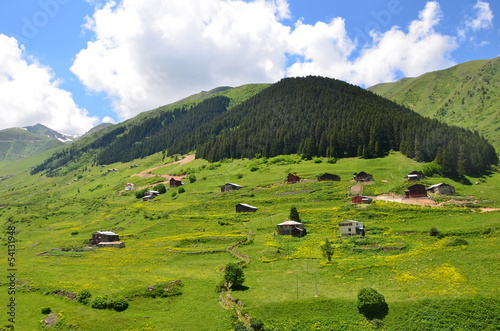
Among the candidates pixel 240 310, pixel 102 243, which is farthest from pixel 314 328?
pixel 102 243

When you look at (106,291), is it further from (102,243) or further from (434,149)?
(434,149)

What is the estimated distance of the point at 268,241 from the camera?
65625 millimetres

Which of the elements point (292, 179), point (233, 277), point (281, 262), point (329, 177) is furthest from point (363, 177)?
point (233, 277)

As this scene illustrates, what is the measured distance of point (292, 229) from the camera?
228ft

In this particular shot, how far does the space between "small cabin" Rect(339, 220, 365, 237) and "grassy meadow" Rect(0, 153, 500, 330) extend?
1652mm

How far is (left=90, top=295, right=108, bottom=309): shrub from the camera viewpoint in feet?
125

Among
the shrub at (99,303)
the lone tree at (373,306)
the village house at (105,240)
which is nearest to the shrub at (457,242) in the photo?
the lone tree at (373,306)

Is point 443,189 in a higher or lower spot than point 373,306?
higher

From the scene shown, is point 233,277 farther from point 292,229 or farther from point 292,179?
point 292,179

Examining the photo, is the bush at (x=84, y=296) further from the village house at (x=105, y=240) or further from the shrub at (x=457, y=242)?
the shrub at (x=457, y=242)

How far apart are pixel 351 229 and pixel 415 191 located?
117 ft

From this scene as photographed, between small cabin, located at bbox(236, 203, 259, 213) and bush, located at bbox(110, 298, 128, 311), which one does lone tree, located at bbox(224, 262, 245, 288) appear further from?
small cabin, located at bbox(236, 203, 259, 213)

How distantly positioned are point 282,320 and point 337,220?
139ft

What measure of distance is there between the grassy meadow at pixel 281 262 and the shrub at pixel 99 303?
1.49ft
